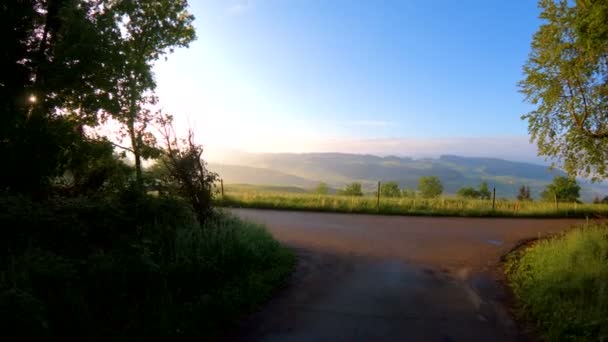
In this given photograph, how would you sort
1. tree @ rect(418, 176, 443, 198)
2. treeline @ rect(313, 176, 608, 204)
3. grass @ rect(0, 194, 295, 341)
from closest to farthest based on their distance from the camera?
grass @ rect(0, 194, 295, 341) → treeline @ rect(313, 176, 608, 204) → tree @ rect(418, 176, 443, 198)

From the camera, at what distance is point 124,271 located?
19.6 ft

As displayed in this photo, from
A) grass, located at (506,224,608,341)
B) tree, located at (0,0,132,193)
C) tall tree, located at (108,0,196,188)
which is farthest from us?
tall tree, located at (108,0,196,188)

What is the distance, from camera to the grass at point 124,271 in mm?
4609

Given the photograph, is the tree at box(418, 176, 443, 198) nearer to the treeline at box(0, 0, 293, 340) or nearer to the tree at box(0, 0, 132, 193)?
the treeline at box(0, 0, 293, 340)

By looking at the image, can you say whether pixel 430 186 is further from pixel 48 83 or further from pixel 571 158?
pixel 48 83

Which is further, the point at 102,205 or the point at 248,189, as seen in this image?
the point at 248,189

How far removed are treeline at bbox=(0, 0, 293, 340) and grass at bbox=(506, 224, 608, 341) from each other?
440cm

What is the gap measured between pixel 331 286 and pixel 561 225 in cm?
1412

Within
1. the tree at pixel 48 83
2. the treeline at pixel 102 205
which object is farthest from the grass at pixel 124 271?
the tree at pixel 48 83

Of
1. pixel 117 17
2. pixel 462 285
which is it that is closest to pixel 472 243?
pixel 462 285

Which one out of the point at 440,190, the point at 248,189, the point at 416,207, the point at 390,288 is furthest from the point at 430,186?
the point at 390,288

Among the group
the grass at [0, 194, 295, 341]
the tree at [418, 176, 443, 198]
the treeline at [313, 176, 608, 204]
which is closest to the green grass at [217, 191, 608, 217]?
the grass at [0, 194, 295, 341]

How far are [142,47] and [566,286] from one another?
17582 millimetres

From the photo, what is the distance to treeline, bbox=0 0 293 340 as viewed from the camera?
16.5 ft
